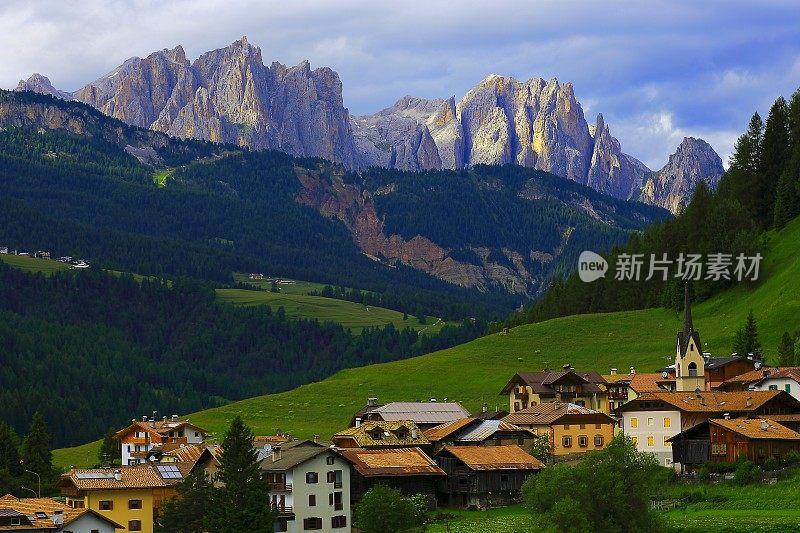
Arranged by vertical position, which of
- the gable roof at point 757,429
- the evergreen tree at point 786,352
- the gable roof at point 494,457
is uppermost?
the evergreen tree at point 786,352

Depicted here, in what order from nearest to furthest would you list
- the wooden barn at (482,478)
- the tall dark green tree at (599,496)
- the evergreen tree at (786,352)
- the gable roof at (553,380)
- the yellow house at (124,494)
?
1. the tall dark green tree at (599,496)
2. the yellow house at (124,494)
3. the wooden barn at (482,478)
4. the evergreen tree at (786,352)
5. the gable roof at (553,380)

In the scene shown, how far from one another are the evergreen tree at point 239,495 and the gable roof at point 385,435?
2675 centimetres

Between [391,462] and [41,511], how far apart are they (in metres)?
28.4

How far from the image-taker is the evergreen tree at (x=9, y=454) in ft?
418

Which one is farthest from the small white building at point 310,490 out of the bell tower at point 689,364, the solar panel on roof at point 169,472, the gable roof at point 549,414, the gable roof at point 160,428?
the gable roof at point 160,428

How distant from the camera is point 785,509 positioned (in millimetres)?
88812

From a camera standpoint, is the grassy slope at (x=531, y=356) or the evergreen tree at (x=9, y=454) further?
the grassy slope at (x=531, y=356)

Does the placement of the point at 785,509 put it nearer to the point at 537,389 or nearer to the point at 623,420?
the point at 623,420

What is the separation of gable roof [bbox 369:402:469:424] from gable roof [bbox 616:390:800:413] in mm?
21868

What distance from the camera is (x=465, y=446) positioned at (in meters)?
116

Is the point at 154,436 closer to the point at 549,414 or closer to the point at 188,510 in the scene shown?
the point at 549,414

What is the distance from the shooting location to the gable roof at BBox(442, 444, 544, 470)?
362ft

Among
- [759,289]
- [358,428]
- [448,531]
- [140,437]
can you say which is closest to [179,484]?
[448,531]

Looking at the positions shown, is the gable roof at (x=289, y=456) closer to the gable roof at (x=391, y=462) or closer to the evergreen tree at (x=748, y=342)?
the gable roof at (x=391, y=462)
